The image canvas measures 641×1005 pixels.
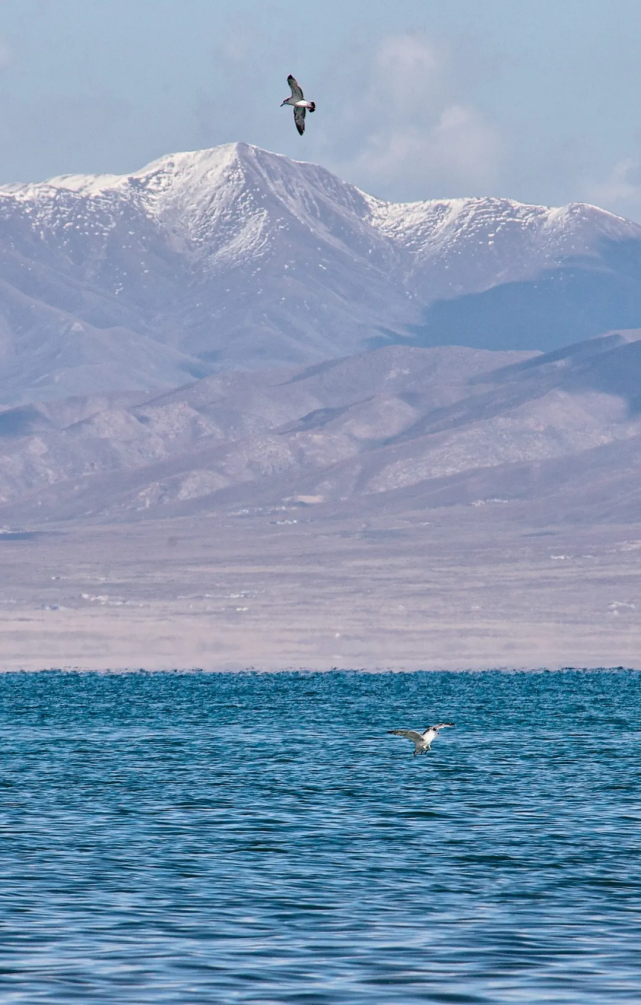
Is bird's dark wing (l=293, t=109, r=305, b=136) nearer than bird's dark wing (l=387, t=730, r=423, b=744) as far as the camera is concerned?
Yes

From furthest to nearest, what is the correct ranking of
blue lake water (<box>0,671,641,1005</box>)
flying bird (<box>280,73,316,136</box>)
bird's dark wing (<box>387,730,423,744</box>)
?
bird's dark wing (<box>387,730,423,744</box>)
flying bird (<box>280,73,316,136</box>)
blue lake water (<box>0,671,641,1005</box>)

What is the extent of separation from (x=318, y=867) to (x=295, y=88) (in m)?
16.8

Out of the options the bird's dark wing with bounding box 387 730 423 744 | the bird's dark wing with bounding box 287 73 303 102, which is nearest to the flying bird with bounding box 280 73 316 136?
the bird's dark wing with bounding box 287 73 303 102

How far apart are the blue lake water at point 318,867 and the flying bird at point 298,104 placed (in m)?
15.5

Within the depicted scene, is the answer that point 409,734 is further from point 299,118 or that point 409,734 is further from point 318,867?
point 299,118

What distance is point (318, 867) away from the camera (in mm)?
38750

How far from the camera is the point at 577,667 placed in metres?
171

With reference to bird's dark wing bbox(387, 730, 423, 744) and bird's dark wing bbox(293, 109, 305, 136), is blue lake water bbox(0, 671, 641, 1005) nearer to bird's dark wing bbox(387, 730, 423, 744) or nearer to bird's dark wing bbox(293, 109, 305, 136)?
bird's dark wing bbox(387, 730, 423, 744)

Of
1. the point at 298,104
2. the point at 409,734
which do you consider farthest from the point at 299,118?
the point at 409,734

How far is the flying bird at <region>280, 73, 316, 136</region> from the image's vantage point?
35162 mm

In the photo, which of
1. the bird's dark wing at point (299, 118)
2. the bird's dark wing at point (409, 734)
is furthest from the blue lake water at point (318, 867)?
the bird's dark wing at point (299, 118)

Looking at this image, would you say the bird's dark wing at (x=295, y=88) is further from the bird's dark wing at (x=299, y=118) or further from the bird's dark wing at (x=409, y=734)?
the bird's dark wing at (x=409, y=734)

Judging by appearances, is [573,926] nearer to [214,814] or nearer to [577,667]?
[214,814]

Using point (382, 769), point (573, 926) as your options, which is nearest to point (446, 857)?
point (573, 926)
